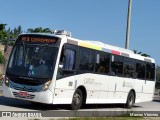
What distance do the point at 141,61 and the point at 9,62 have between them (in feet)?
31.4

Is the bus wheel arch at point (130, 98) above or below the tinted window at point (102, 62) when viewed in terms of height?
below

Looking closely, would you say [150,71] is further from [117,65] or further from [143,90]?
[117,65]

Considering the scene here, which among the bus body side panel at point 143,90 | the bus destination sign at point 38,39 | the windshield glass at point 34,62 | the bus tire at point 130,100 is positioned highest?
the bus destination sign at point 38,39

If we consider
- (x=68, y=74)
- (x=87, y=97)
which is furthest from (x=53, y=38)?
(x=87, y=97)

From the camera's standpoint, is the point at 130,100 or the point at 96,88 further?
the point at 130,100

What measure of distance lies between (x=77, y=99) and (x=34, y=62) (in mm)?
2626

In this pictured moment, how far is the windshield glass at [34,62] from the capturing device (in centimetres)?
1723

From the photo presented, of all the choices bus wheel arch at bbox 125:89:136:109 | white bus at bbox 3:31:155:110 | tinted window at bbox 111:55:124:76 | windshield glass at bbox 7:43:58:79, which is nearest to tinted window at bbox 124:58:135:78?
tinted window at bbox 111:55:124:76

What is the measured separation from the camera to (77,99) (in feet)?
61.8

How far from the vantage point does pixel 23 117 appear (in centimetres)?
1441

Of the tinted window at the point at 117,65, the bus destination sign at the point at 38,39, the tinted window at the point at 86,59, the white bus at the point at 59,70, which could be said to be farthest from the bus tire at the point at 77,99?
the tinted window at the point at 117,65

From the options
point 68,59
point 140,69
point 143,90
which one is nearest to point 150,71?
point 143,90

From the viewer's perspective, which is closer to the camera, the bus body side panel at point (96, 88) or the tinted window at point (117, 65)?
the bus body side panel at point (96, 88)

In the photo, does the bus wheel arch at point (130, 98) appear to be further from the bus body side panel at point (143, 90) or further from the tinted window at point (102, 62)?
the tinted window at point (102, 62)
